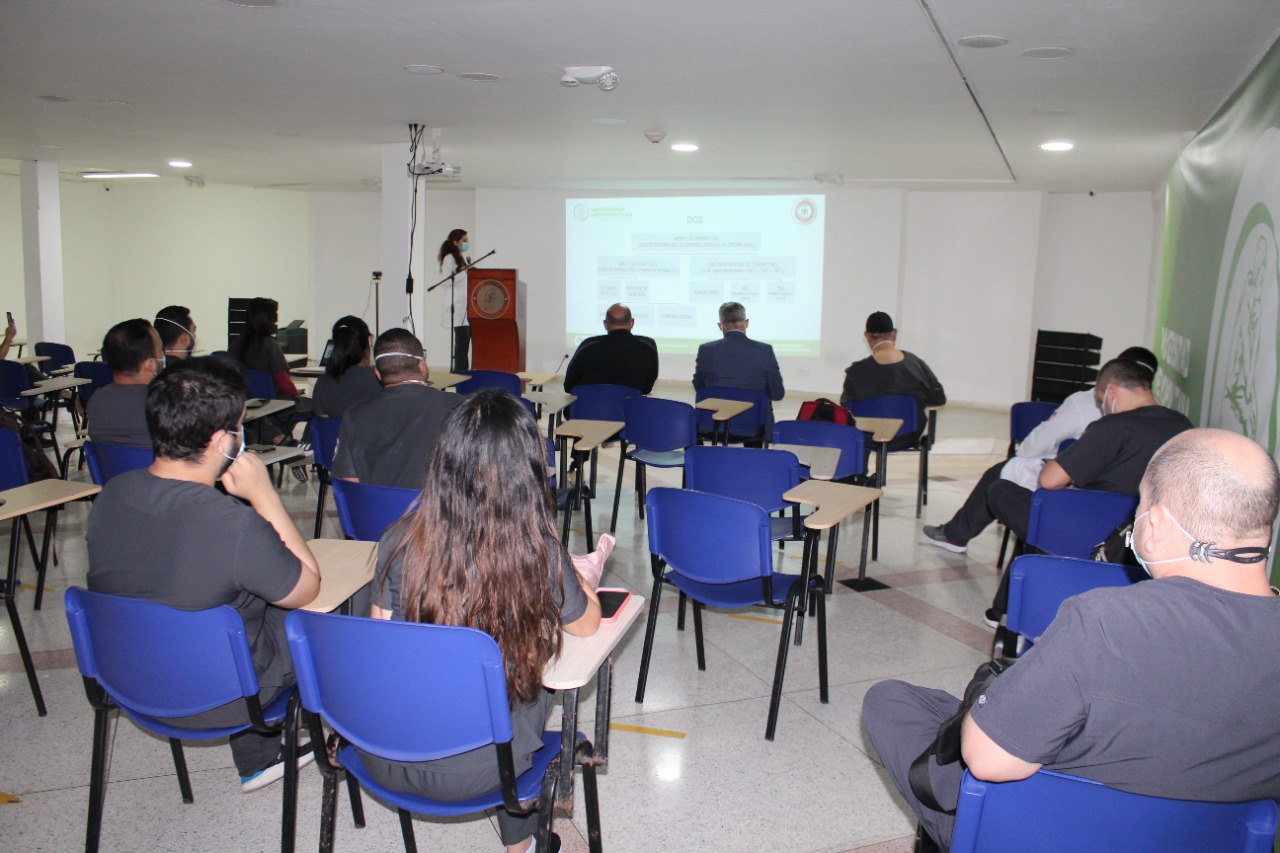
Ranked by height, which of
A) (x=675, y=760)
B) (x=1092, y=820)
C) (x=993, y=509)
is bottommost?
(x=675, y=760)

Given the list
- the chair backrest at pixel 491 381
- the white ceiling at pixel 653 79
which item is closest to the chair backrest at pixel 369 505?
the white ceiling at pixel 653 79

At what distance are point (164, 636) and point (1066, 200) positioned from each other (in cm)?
1151

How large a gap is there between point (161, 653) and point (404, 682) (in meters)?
0.62

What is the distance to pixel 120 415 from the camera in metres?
4.05

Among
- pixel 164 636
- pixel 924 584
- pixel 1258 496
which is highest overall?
pixel 1258 496

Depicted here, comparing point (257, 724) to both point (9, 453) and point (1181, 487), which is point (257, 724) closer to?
point (1181, 487)

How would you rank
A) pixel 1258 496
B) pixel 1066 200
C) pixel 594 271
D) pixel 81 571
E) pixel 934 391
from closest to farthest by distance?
pixel 1258 496 < pixel 81 571 < pixel 934 391 < pixel 1066 200 < pixel 594 271

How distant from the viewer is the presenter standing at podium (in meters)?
10.3

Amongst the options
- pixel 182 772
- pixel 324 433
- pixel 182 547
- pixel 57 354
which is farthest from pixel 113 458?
pixel 57 354

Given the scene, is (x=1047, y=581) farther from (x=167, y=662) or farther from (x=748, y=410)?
(x=748, y=410)

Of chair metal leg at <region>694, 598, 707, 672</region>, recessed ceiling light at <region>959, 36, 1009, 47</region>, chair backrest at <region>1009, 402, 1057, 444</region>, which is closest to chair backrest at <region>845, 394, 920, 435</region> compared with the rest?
chair backrest at <region>1009, 402, 1057, 444</region>

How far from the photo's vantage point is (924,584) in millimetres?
4809

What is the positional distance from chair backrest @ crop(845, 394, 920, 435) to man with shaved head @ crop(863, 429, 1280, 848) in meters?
4.38

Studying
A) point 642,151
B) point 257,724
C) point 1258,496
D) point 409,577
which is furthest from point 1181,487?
point 642,151
